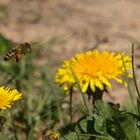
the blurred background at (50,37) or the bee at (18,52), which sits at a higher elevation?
the blurred background at (50,37)

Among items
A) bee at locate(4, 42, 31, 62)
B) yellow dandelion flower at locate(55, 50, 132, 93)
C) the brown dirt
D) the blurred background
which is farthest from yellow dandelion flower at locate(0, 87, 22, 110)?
the brown dirt

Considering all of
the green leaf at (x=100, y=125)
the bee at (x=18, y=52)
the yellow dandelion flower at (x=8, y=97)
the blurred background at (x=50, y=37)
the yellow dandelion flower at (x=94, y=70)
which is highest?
the blurred background at (x=50, y=37)

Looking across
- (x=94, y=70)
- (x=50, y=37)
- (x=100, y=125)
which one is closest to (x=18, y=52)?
(x=94, y=70)

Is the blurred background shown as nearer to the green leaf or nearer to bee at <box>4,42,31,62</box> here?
bee at <box>4,42,31,62</box>

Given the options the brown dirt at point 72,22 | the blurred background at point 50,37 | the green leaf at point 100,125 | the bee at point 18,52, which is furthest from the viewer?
the brown dirt at point 72,22

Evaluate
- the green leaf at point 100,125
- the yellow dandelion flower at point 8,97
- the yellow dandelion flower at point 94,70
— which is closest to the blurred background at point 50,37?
the yellow dandelion flower at point 94,70

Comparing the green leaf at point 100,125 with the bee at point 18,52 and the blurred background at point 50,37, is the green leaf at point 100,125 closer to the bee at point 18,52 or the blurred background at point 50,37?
the bee at point 18,52

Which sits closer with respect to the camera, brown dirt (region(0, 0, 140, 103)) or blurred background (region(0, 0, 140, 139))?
blurred background (region(0, 0, 140, 139))

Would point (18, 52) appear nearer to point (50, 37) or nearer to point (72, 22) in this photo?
point (50, 37)
